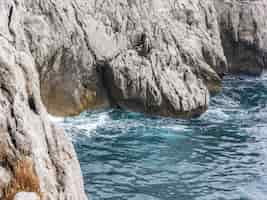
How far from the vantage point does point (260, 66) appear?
1676 inches

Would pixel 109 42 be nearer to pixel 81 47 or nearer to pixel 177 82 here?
pixel 81 47

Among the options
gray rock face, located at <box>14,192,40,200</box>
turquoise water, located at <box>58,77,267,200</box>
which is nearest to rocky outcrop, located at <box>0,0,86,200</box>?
gray rock face, located at <box>14,192,40,200</box>

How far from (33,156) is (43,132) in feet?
4.19

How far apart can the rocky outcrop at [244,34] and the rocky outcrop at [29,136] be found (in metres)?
33.3

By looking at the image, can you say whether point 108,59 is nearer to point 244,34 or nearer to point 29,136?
point 244,34

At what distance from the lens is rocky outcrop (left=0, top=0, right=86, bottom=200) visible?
9.35 meters

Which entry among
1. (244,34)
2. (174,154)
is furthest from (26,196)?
(244,34)

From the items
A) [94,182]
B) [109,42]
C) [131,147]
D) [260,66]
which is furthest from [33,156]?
[260,66]

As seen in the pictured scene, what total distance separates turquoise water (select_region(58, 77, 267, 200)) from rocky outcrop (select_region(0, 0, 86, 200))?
26.2 feet

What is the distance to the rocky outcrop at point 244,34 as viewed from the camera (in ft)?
140

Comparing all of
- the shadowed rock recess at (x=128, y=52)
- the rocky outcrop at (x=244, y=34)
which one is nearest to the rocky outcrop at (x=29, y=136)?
the shadowed rock recess at (x=128, y=52)

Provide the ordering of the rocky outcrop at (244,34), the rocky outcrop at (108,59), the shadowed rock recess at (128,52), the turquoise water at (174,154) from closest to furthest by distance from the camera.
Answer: the turquoise water at (174,154) → the shadowed rock recess at (128,52) → the rocky outcrop at (108,59) → the rocky outcrop at (244,34)

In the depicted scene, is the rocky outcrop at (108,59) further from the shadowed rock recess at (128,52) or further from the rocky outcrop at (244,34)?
the rocky outcrop at (244,34)

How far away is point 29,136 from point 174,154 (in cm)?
1451
